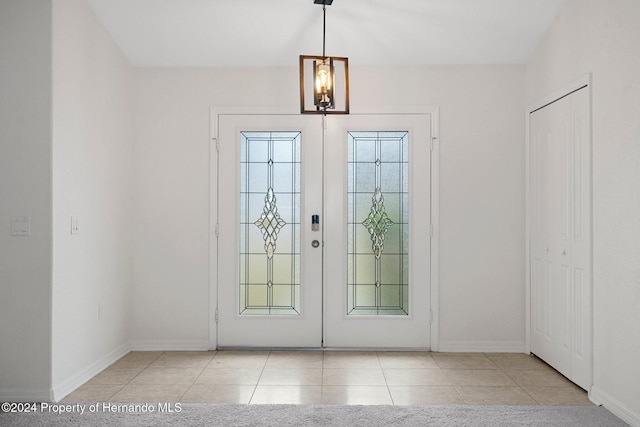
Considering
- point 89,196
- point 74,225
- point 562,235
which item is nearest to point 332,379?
point 562,235

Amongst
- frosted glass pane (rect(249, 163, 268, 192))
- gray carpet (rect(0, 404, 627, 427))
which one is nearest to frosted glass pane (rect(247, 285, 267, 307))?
frosted glass pane (rect(249, 163, 268, 192))

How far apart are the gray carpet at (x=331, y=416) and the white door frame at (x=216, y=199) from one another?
1.39 meters

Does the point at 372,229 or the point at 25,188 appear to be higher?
the point at 25,188

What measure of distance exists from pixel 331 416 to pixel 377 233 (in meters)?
1.91

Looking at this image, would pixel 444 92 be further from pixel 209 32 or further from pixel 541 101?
pixel 209 32

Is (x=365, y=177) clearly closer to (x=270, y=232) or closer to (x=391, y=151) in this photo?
(x=391, y=151)

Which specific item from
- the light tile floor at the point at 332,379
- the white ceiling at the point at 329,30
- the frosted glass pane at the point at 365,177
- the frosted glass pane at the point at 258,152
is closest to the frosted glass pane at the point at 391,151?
the frosted glass pane at the point at 365,177

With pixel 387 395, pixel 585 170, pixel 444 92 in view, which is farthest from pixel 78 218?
pixel 585 170

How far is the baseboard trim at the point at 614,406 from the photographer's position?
3076 millimetres

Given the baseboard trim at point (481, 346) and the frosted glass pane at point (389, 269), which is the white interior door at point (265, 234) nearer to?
the frosted glass pane at point (389, 269)

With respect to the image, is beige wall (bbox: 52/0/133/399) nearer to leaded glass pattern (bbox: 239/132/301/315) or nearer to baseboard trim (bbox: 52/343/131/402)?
baseboard trim (bbox: 52/343/131/402)

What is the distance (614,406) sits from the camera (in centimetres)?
327

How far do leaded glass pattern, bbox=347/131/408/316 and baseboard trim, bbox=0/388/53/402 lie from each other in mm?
2366

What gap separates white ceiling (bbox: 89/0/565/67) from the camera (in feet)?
13.4
